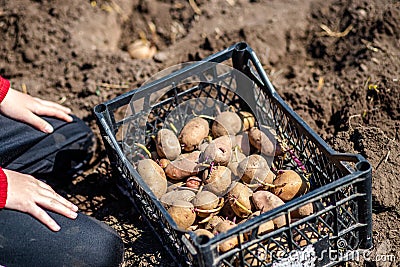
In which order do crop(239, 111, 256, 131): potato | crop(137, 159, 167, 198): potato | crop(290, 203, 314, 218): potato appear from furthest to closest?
crop(239, 111, 256, 131): potato, crop(137, 159, 167, 198): potato, crop(290, 203, 314, 218): potato

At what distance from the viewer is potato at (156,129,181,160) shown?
177cm

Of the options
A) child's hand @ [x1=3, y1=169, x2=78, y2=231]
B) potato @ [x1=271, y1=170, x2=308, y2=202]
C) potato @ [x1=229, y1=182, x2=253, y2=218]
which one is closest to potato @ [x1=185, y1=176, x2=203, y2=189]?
potato @ [x1=229, y1=182, x2=253, y2=218]

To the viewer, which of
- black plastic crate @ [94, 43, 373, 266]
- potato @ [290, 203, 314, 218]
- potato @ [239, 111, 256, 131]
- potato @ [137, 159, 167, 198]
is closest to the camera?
black plastic crate @ [94, 43, 373, 266]

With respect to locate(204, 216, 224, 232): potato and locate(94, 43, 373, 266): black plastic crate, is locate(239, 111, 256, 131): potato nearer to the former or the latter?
locate(94, 43, 373, 266): black plastic crate

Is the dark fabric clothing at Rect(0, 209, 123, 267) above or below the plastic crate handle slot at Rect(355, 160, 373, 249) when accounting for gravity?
below

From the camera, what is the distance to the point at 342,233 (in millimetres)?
1495

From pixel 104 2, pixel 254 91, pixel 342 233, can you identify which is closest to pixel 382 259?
pixel 342 233

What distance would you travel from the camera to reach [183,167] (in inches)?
67.9

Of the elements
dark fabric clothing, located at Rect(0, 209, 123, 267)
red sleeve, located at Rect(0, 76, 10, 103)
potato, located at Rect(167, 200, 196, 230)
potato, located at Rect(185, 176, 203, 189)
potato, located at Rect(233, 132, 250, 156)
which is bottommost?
dark fabric clothing, located at Rect(0, 209, 123, 267)

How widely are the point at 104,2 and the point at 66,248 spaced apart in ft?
4.93

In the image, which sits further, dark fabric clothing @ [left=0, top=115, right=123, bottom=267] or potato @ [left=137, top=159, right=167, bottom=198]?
potato @ [left=137, top=159, right=167, bottom=198]

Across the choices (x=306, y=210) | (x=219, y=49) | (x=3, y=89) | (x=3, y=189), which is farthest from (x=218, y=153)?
(x=219, y=49)

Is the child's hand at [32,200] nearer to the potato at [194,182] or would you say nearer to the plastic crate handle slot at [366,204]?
the potato at [194,182]

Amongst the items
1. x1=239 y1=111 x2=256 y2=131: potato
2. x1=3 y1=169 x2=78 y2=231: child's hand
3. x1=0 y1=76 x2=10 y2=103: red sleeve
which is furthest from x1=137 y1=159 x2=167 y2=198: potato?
x1=0 y1=76 x2=10 y2=103: red sleeve
